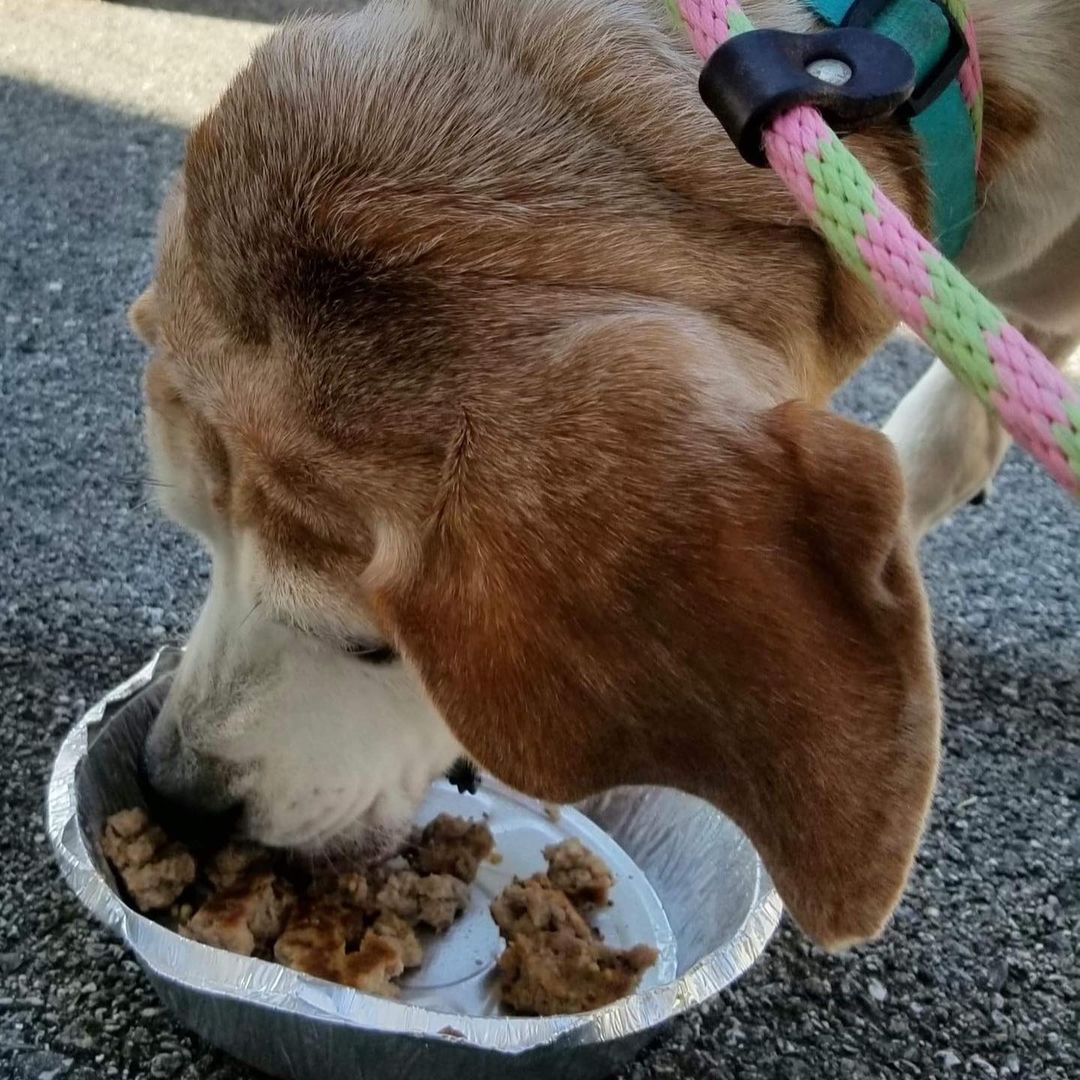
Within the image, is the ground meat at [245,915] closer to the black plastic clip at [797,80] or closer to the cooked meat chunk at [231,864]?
the cooked meat chunk at [231,864]

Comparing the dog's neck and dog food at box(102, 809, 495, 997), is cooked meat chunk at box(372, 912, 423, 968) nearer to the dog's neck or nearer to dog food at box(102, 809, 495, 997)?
dog food at box(102, 809, 495, 997)

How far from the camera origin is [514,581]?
0.96 metres

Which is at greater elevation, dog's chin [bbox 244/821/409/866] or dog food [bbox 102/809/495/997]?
dog's chin [bbox 244/821/409/866]

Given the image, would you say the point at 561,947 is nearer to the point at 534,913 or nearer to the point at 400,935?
the point at 534,913

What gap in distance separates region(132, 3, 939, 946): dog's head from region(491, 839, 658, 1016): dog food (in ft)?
1.14

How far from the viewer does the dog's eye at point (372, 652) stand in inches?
44.7

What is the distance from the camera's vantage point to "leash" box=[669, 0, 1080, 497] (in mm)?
704

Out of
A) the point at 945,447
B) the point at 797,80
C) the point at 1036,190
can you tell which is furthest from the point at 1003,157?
the point at 945,447

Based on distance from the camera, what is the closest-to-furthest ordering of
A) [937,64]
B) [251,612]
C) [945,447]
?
[937,64]
[251,612]
[945,447]

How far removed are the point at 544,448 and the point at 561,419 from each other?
26 mm

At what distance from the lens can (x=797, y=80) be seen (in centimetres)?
85

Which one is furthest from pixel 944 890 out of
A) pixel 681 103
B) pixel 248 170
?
pixel 248 170

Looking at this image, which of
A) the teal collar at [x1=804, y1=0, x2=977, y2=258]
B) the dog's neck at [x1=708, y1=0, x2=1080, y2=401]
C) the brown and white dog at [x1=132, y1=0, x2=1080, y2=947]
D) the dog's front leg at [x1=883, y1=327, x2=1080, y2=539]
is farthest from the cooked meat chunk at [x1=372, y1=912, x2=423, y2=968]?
the dog's front leg at [x1=883, y1=327, x2=1080, y2=539]

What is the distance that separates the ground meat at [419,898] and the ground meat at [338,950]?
4cm
